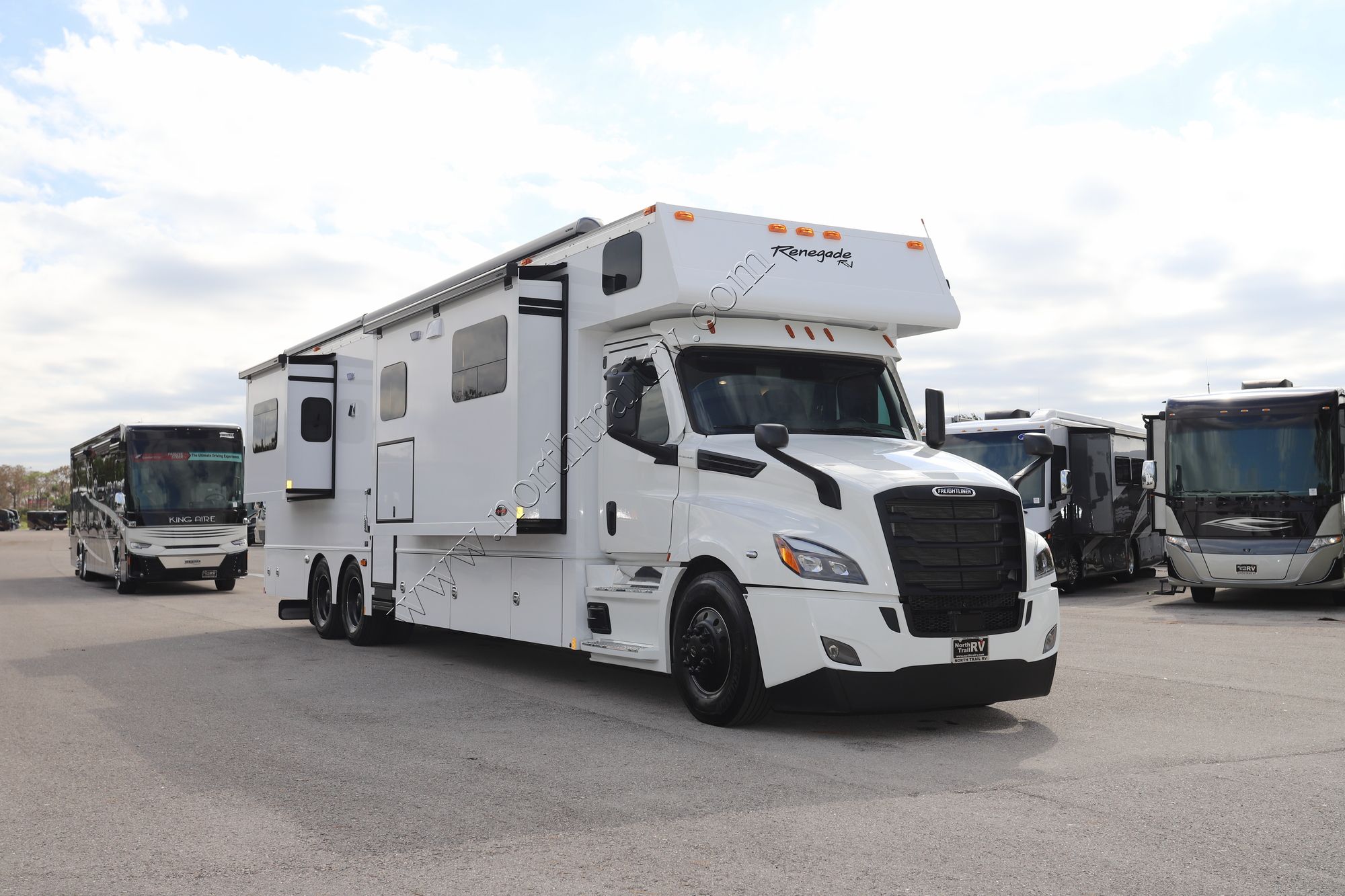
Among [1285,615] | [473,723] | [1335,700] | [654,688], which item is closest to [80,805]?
[473,723]

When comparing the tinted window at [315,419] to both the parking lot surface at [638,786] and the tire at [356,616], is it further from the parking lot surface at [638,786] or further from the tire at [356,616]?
the parking lot surface at [638,786]

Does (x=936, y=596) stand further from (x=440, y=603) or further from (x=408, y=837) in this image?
A: (x=440, y=603)

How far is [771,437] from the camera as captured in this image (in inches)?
314

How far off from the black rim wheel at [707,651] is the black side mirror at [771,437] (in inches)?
45.7

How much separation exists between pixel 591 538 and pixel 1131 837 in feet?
16.8

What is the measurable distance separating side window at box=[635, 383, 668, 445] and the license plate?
2545 millimetres

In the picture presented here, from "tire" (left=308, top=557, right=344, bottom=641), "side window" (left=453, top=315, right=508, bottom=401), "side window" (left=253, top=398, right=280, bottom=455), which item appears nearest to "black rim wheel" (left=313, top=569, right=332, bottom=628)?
"tire" (left=308, top=557, right=344, bottom=641)

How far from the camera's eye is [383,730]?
26.8 feet

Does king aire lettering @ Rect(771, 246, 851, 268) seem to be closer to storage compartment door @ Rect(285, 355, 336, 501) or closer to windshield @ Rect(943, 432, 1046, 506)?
storage compartment door @ Rect(285, 355, 336, 501)

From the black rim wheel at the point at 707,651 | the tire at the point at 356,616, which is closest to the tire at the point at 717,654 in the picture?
the black rim wheel at the point at 707,651

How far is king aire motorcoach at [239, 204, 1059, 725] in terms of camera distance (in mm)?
7551

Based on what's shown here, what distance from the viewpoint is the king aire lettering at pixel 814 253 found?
919cm

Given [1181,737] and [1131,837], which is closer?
[1131,837]

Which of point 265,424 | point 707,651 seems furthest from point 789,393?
point 265,424
